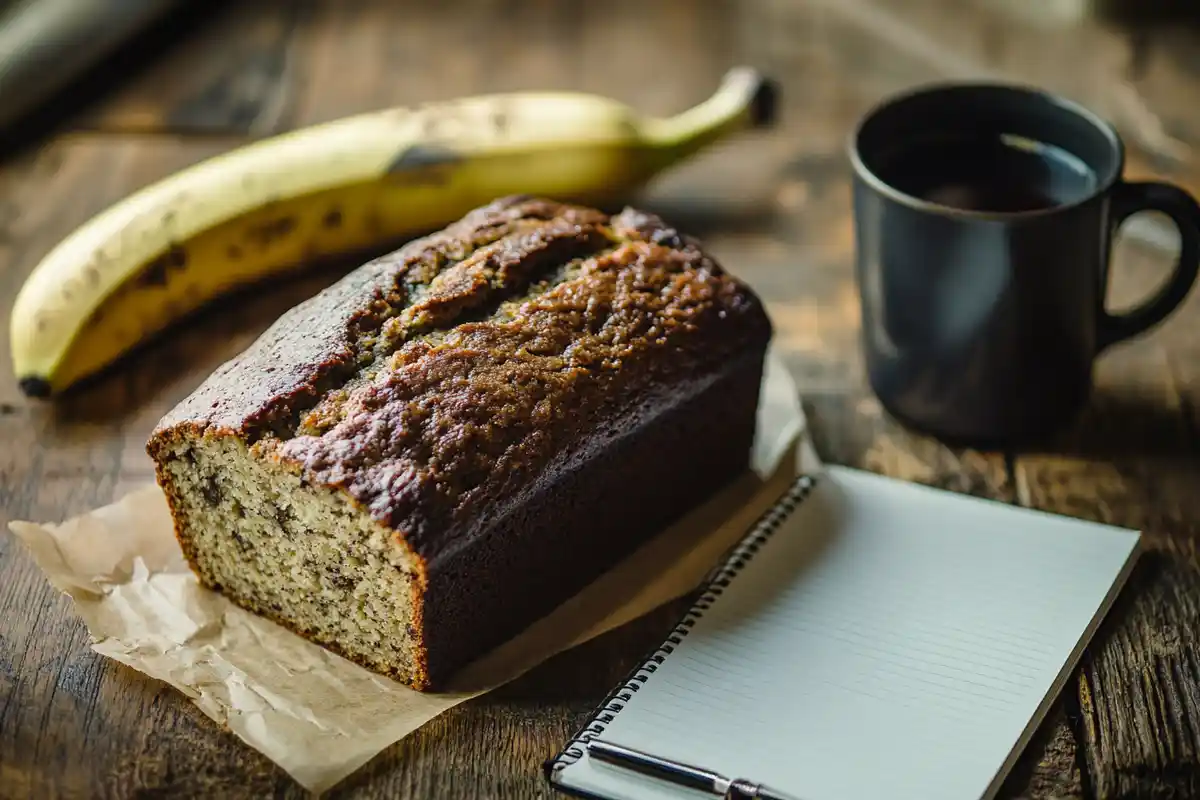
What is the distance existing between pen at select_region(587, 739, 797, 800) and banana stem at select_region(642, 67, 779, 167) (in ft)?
3.86

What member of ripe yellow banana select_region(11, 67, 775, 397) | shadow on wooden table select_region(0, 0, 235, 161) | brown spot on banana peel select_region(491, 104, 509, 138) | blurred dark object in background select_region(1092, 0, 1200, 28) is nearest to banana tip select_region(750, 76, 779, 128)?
ripe yellow banana select_region(11, 67, 775, 397)

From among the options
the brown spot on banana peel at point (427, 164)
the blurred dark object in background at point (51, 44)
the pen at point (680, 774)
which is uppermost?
the blurred dark object in background at point (51, 44)

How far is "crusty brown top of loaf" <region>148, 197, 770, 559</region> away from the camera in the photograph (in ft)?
4.59

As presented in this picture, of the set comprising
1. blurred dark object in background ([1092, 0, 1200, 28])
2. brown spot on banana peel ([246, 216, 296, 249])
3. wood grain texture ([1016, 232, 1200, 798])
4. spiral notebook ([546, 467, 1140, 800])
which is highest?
brown spot on banana peel ([246, 216, 296, 249])

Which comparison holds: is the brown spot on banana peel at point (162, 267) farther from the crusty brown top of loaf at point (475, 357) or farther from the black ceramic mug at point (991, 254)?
the black ceramic mug at point (991, 254)

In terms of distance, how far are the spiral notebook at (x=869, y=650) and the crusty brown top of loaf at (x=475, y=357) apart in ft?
0.77

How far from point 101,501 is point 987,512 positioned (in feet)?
3.52

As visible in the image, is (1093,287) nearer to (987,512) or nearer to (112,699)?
(987,512)

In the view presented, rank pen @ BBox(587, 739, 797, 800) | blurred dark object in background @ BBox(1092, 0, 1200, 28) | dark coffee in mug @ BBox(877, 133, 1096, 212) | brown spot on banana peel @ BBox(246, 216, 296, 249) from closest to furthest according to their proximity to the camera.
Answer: pen @ BBox(587, 739, 797, 800) < dark coffee in mug @ BBox(877, 133, 1096, 212) < brown spot on banana peel @ BBox(246, 216, 296, 249) < blurred dark object in background @ BBox(1092, 0, 1200, 28)

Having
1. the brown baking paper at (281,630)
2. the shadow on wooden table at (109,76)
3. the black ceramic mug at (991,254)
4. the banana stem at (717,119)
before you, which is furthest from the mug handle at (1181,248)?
the shadow on wooden table at (109,76)

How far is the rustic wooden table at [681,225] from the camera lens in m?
1.40

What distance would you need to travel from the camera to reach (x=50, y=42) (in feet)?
8.20

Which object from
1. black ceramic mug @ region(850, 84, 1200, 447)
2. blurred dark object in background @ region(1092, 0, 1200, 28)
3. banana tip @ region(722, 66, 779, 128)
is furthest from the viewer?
blurred dark object in background @ region(1092, 0, 1200, 28)

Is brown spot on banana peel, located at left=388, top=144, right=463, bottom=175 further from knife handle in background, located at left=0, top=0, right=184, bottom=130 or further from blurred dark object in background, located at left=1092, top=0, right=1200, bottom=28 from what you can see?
blurred dark object in background, located at left=1092, top=0, right=1200, bottom=28
